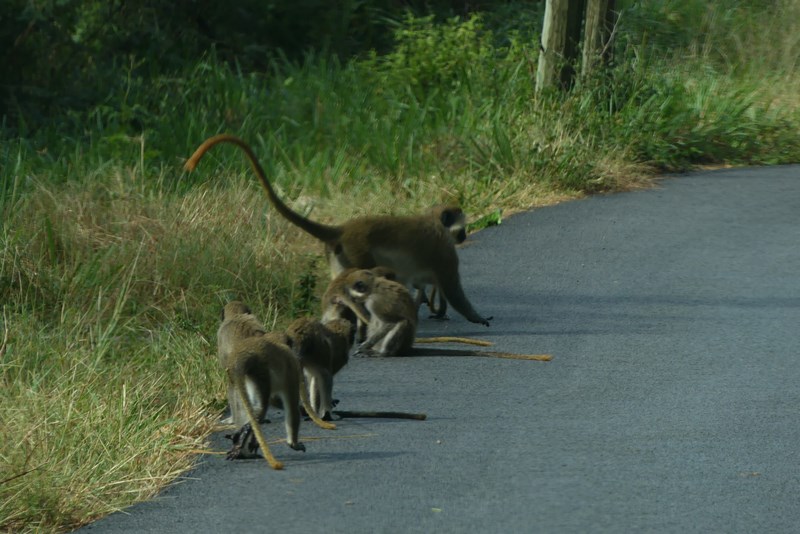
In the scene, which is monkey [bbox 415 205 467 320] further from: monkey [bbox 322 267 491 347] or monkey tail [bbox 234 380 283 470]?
monkey tail [bbox 234 380 283 470]

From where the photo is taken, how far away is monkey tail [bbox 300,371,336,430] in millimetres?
6246

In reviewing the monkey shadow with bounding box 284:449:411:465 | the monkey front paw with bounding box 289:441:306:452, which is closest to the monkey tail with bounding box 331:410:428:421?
the monkey shadow with bounding box 284:449:411:465

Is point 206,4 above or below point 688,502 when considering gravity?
above

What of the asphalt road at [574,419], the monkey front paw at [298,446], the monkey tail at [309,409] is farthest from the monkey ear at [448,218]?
the monkey front paw at [298,446]

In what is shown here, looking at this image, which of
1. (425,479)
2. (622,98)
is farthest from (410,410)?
(622,98)

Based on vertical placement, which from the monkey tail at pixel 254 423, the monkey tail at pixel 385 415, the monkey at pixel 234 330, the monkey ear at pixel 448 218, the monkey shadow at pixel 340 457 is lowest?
the monkey shadow at pixel 340 457

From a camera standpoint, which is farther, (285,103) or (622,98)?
(285,103)

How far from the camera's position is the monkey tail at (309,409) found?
6246 mm

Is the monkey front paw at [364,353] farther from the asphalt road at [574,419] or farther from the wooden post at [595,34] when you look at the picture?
the wooden post at [595,34]

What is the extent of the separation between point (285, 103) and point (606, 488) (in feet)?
35.8

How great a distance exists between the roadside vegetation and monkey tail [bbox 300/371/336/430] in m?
0.51

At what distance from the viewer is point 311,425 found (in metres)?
6.65

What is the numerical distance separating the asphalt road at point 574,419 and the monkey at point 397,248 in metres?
0.32

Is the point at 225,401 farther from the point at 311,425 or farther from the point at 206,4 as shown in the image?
the point at 206,4
